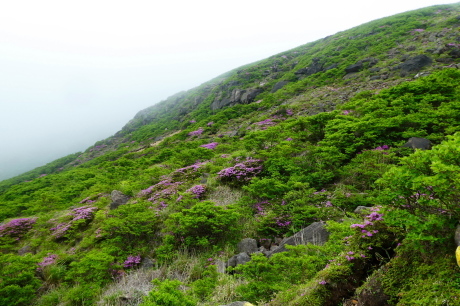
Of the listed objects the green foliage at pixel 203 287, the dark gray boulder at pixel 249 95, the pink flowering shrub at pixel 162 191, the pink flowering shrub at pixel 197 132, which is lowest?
the green foliage at pixel 203 287

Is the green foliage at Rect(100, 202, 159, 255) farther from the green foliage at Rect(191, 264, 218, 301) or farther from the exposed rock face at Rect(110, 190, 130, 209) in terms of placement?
the green foliage at Rect(191, 264, 218, 301)

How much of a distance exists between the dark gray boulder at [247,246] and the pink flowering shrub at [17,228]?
13.1m

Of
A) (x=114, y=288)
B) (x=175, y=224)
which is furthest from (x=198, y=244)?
(x=114, y=288)

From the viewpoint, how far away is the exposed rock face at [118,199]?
11.9 meters

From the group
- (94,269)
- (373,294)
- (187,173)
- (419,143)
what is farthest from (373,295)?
(187,173)

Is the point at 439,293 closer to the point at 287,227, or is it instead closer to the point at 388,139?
the point at 287,227

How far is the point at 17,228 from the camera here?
12.8 metres

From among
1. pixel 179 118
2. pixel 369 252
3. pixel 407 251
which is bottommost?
pixel 369 252

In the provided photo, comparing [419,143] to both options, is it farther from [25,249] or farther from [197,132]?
[197,132]

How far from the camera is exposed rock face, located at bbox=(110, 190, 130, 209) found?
11.9m

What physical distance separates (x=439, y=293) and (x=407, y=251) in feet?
2.20

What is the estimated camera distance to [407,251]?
2.79 meters

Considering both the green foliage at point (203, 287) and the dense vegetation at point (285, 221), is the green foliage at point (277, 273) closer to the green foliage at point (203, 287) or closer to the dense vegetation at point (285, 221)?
the dense vegetation at point (285, 221)

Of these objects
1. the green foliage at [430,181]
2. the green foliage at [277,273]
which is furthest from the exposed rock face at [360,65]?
the green foliage at [430,181]
